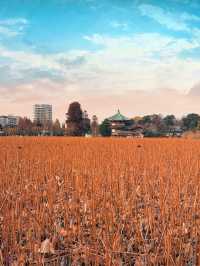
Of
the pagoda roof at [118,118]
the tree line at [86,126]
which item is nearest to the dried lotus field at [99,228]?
the tree line at [86,126]

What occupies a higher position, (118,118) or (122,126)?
(118,118)

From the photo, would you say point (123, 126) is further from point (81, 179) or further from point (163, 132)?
point (81, 179)

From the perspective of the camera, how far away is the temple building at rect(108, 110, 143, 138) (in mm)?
33656

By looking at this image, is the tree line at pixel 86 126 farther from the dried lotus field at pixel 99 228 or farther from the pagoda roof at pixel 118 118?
the dried lotus field at pixel 99 228

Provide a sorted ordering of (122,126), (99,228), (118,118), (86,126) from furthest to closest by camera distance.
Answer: (86,126) < (118,118) < (122,126) < (99,228)

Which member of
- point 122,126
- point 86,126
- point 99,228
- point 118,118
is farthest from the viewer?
point 86,126

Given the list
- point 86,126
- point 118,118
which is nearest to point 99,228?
point 118,118

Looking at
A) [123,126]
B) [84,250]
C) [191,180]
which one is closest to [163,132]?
[123,126]

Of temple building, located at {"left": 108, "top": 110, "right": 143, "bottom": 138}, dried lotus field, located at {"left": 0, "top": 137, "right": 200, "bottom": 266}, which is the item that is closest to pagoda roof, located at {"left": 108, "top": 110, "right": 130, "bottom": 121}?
temple building, located at {"left": 108, "top": 110, "right": 143, "bottom": 138}

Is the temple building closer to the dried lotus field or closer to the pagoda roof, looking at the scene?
the pagoda roof

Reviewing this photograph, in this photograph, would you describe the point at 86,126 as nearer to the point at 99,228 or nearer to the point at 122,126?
the point at 122,126

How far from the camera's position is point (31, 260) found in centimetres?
183

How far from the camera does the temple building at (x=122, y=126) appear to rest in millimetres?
33656

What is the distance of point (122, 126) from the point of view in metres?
35.2
